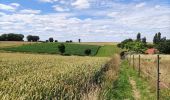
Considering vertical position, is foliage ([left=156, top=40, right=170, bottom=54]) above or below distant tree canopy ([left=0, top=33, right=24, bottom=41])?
below

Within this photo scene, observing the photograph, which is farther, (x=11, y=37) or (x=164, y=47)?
(x=11, y=37)

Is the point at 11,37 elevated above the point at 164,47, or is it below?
above

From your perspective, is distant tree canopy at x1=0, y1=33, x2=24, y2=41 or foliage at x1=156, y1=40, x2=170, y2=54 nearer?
foliage at x1=156, y1=40, x2=170, y2=54

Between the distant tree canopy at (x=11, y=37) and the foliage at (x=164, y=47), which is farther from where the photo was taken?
the distant tree canopy at (x=11, y=37)

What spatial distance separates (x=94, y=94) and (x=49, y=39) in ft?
553

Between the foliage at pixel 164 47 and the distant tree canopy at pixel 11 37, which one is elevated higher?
the distant tree canopy at pixel 11 37

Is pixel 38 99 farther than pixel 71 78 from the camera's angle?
No

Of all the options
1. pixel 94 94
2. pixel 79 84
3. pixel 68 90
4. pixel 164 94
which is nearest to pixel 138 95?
pixel 164 94

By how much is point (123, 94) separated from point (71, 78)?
5134 millimetres

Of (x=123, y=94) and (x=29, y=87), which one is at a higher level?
(x=29, y=87)

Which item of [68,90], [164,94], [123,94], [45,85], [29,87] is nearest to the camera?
[29,87]

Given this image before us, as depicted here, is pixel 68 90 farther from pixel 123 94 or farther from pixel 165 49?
pixel 165 49

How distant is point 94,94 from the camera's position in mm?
12008

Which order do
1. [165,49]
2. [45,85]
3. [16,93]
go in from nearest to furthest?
[16,93], [45,85], [165,49]
